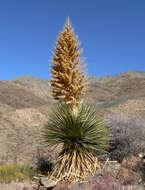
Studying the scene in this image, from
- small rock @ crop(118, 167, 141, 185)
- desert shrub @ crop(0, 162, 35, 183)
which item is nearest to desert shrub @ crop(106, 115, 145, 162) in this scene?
small rock @ crop(118, 167, 141, 185)

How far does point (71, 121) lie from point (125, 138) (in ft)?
13.5

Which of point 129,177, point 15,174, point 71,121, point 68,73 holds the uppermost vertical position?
point 68,73

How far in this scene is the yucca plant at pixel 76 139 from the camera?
5973 mm

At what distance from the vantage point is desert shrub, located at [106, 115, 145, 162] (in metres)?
9.25

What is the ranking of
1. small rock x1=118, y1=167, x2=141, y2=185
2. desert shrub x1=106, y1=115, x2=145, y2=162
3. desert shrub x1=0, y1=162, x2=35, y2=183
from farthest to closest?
desert shrub x1=106, y1=115, x2=145, y2=162 < desert shrub x1=0, y1=162, x2=35, y2=183 < small rock x1=118, y1=167, x2=141, y2=185

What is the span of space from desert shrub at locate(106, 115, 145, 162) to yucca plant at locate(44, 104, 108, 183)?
2954 mm

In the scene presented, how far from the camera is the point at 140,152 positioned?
926 cm

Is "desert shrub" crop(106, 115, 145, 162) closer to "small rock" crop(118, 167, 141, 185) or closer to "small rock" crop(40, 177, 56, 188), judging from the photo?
"small rock" crop(118, 167, 141, 185)

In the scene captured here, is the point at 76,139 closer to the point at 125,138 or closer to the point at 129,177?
the point at 129,177

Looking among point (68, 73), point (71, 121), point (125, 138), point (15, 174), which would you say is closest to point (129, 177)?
point (71, 121)

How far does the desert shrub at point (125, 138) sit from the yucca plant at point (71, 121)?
305 cm

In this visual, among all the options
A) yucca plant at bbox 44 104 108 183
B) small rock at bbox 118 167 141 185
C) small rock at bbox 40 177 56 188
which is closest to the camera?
small rock at bbox 118 167 141 185

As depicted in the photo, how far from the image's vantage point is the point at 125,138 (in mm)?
9414

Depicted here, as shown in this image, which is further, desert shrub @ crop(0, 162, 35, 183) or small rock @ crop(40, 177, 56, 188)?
desert shrub @ crop(0, 162, 35, 183)
